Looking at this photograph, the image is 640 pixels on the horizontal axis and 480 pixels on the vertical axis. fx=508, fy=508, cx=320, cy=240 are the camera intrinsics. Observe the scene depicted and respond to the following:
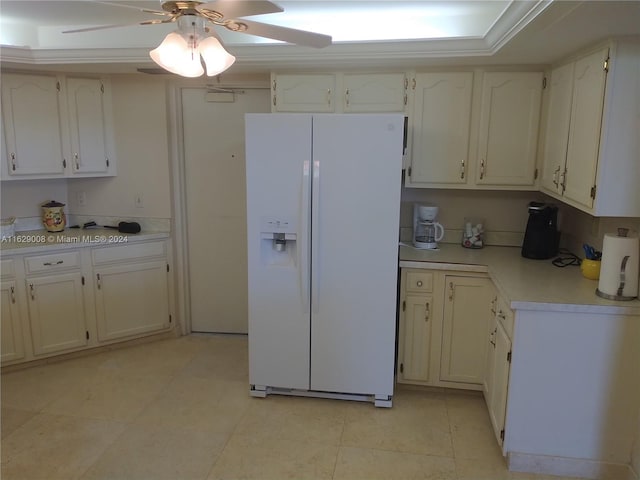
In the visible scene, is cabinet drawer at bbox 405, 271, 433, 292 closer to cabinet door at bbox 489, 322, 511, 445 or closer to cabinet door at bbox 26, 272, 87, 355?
cabinet door at bbox 489, 322, 511, 445

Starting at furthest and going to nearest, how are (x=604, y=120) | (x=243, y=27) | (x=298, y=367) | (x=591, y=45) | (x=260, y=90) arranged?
1. (x=260, y=90)
2. (x=298, y=367)
3. (x=591, y=45)
4. (x=604, y=120)
5. (x=243, y=27)

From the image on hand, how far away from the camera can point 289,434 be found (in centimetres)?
277

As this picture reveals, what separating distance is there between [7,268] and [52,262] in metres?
0.26

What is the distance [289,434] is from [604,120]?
2186mm

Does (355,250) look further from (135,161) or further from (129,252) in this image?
(135,161)

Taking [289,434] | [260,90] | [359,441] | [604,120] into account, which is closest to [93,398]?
[289,434]

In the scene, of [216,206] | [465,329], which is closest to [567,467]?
[465,329]

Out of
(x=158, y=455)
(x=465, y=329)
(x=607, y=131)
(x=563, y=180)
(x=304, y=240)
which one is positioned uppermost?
(x=607, y=131)

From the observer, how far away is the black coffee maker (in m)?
3.05

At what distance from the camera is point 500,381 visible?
2.58 m

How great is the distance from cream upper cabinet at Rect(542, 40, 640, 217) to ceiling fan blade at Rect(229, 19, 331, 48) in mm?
1242

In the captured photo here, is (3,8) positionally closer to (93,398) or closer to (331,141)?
(331,141)

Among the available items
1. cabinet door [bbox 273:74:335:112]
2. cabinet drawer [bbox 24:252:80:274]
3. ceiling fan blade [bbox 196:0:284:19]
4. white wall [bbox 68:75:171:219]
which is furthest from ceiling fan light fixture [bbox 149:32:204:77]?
cabinet drawer [bbox 24:252:80:274]

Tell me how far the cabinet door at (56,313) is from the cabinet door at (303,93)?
1878mm
